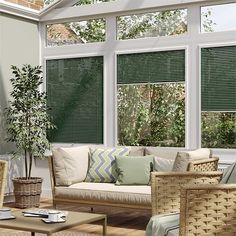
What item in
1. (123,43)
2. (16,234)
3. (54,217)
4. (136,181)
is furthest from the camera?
(123,43)

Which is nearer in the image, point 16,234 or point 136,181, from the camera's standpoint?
point 16,234

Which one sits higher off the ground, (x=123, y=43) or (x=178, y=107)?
(x=123, y=43)

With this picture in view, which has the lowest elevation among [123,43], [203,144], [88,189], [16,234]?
[16,234]

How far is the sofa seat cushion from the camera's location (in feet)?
18.6

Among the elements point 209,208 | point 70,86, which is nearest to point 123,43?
point 70,86

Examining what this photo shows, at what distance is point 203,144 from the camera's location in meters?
6.75

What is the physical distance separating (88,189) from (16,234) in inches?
40.5

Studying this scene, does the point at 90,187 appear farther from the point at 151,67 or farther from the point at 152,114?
the point at 151,67

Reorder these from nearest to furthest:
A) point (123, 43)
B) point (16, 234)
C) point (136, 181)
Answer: point (16, 234)
point (136, 181)
point (123, 43)

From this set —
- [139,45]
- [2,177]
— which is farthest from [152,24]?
[2,177]

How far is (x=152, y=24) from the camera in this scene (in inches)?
283

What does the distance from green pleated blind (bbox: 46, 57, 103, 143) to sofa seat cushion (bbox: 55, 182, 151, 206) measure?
1559 mm

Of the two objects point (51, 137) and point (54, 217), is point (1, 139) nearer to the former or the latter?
point (51, 137)

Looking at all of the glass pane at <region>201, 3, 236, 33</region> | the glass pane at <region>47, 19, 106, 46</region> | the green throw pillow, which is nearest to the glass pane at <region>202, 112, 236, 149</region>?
the green throw pillow
